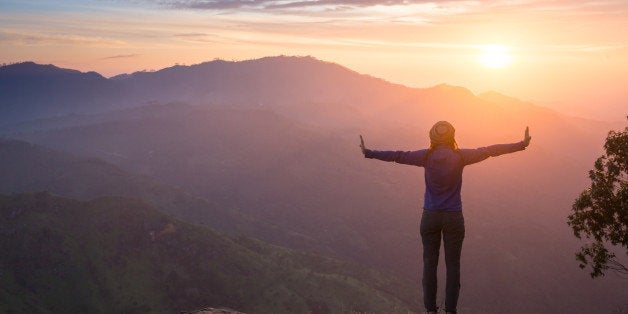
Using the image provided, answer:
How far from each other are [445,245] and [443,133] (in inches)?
87.5

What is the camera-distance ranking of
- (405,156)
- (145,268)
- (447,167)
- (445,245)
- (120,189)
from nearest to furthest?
(447,167) < (445,245) < (405,156) < (145,268) < (120,189)

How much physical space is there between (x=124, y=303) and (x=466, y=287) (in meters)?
77.3

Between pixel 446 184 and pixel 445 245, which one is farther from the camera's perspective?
pixel 445 245

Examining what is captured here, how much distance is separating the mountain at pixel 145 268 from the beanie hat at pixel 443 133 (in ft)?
218

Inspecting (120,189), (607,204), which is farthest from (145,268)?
(607,204)

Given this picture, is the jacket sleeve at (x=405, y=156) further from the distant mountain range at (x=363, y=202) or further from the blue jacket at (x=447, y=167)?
the distant mountain range at (x=363, y=202)

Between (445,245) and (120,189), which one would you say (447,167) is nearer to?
(445,245)

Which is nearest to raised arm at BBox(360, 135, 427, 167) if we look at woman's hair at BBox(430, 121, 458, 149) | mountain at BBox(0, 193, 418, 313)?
woman's hair at BBox(430, 121, 458, 149)

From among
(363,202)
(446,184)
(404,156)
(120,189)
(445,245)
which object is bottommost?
(363,202)

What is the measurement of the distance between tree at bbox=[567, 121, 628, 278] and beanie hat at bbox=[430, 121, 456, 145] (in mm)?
9595

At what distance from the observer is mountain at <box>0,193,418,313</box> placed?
67125 millimetres

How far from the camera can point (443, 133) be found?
337 inches

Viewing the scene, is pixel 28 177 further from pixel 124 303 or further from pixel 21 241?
pixel 124 303

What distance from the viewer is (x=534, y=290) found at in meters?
108
